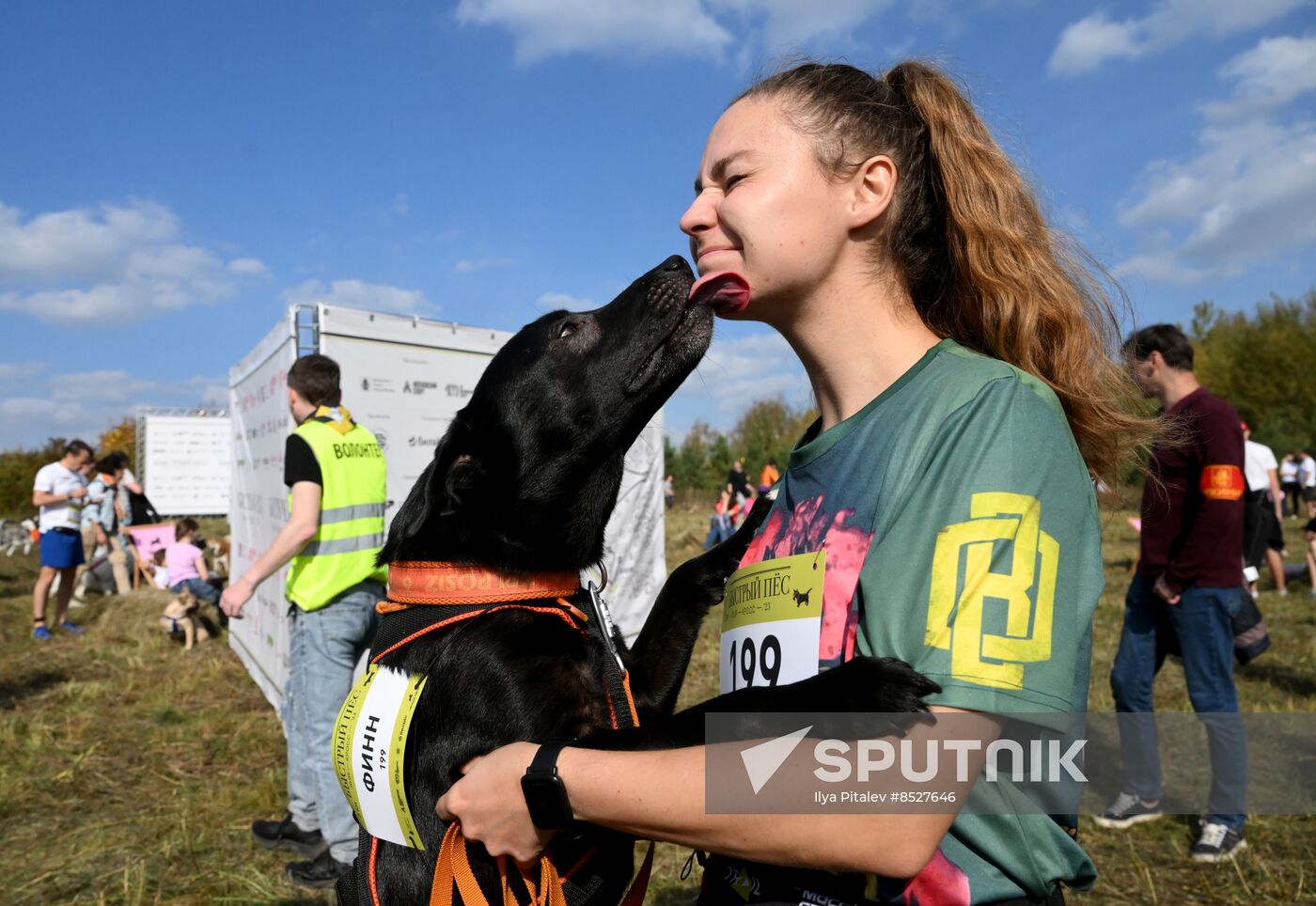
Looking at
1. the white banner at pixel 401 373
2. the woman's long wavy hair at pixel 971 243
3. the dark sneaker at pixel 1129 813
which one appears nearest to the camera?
the woman's long wavy hair at pixel 971 243

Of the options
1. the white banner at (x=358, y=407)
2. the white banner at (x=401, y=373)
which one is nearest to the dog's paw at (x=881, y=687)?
the white banner at (x=358, y=407)

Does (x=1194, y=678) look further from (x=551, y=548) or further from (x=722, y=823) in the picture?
(x=722, y=823)

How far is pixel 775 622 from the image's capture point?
Result: 1.38 m

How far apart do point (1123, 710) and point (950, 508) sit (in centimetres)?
399

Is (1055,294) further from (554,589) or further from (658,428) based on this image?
(658,428)

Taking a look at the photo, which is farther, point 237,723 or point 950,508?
point 237,723

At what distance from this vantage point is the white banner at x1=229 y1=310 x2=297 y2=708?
623 cm

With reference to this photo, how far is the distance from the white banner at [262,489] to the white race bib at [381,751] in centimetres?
463

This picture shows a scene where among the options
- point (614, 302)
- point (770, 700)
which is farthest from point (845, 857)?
point (614, 302)

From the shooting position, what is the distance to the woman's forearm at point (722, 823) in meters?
1.01

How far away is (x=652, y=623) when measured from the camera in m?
2.11

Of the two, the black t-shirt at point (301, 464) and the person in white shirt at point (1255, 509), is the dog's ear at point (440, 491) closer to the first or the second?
the black t-shirt at point (301, 464)

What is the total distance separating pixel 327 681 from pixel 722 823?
146 inches

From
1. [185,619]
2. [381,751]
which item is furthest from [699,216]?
[185,619]
